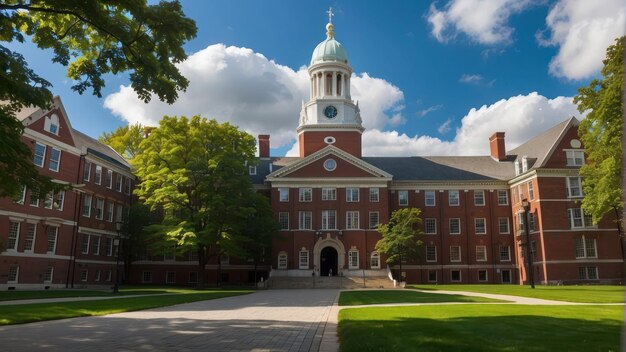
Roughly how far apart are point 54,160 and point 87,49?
1173 inches

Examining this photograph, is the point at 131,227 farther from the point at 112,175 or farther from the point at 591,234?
the point at 591,234

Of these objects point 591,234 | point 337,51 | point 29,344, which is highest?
point 337,51

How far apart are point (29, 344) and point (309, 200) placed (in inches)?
1619

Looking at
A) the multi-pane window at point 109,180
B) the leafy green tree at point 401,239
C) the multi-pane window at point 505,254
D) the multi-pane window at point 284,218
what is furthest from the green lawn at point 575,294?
the multi-pane window at point 109,180

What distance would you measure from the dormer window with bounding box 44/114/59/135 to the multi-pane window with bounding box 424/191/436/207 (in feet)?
115

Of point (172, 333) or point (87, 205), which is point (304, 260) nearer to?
point (87, 205)

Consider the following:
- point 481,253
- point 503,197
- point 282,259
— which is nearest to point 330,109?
point 282,259

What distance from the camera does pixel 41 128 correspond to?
3588cm

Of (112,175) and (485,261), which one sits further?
(485,261)

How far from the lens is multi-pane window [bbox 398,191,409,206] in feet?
177

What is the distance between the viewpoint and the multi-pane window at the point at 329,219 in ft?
164

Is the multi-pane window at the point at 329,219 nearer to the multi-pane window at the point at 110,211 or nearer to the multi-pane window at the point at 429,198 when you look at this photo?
the multi-pane window at the point at 429,198

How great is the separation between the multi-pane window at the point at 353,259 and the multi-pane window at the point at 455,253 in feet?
34.5

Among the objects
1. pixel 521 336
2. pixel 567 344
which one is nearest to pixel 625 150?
pixel 567 344
